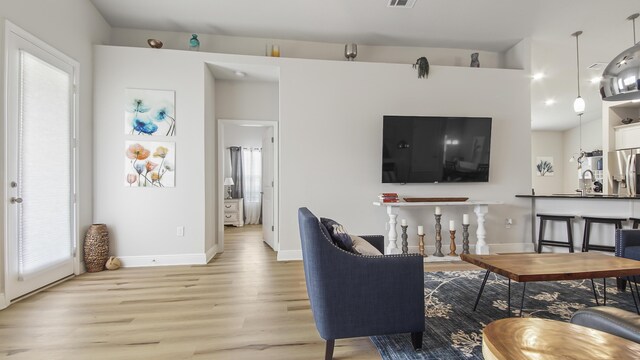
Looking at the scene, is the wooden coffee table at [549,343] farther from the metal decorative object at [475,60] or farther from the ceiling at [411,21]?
the metal decorative object at [475,60]

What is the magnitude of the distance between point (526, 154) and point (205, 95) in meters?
4.85

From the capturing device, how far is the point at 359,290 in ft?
5.77

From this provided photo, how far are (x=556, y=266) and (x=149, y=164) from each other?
4400 millimetres

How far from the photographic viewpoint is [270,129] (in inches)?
197

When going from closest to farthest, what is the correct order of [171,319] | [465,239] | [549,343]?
1. [549,343]
2. [171,319]
3. [465,239]

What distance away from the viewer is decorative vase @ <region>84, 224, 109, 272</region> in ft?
11.8

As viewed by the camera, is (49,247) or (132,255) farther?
(132,255)

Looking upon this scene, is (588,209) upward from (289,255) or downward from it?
upward

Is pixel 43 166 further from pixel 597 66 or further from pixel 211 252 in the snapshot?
pixel 597 66

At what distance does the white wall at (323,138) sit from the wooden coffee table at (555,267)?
2.03 m

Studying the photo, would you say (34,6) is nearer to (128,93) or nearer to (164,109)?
(128,93)

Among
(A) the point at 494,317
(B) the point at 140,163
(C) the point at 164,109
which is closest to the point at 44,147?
(B) the point at 140,163

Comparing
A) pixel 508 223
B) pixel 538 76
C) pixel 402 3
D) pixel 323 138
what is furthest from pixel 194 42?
pixel 538 76

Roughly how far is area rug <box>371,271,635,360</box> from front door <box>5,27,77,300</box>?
3231mm
